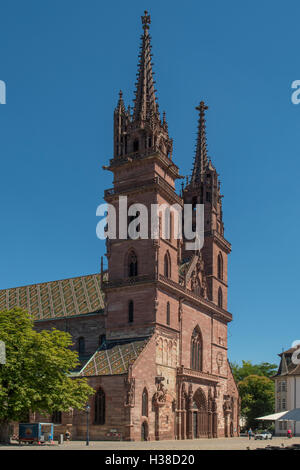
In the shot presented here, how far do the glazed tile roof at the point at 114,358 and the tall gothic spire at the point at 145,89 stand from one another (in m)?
22.5

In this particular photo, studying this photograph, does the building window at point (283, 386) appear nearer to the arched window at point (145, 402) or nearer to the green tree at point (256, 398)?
the green tree at point (256, 398)

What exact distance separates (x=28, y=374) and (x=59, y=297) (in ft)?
82.5

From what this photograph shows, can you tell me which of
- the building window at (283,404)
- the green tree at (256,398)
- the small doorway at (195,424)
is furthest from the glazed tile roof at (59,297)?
the green tree at (256,398)

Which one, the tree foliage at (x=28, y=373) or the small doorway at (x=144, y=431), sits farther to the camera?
the small doorway at (x=144, y=431)

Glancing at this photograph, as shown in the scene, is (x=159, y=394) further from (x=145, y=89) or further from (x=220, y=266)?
(x=145, y=89)

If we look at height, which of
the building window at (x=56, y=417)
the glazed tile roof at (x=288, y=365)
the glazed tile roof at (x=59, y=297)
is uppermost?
the glazed tile roof at (x=59, y=297)

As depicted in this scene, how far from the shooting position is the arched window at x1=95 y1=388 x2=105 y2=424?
5150 cm

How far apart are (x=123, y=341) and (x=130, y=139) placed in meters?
20.2

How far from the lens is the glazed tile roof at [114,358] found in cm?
5241

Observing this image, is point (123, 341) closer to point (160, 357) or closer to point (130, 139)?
point (160, 357)

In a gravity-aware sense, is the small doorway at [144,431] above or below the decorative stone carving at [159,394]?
below

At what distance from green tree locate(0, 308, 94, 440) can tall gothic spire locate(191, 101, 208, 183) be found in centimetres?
3702

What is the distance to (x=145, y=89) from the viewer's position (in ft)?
215

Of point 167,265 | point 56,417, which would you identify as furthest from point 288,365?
point 56,417
